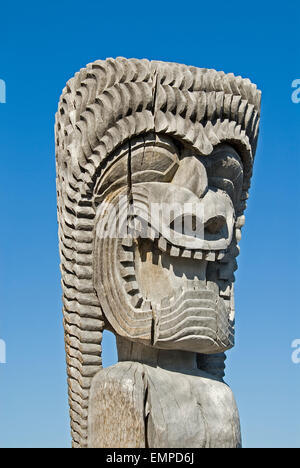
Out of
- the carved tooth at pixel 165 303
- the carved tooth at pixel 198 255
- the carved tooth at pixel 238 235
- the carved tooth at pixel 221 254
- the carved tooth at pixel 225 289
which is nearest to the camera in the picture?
the carved tooth at pixel 165 303

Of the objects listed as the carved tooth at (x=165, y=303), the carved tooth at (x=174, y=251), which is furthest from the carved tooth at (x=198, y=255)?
the carved tooth at (x=165, y=303)

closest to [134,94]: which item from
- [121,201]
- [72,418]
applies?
[121,201]

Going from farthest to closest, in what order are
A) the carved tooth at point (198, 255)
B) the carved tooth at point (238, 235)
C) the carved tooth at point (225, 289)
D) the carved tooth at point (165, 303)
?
the carved tooth at point (238, 235), the carved tooth at point (225, 289), the carved tooth at point (198, 255), the carved tooth at point (165, 303)

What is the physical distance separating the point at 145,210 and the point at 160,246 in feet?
0.98

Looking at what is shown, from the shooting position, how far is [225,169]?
7254 millimetres

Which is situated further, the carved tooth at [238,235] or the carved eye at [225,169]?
the carved tooth at [238,235]

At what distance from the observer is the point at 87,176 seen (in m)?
6.91

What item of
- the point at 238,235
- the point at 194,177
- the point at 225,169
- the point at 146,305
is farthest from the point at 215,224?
the point at 146,305

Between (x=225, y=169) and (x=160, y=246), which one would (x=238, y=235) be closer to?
(x=225, y=169)

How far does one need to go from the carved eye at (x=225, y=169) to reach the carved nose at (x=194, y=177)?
105mm

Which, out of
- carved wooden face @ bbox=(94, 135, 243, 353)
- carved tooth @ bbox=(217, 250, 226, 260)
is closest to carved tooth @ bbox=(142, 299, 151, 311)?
carved wooden face @ bbox=(94, 135, 243, 353)

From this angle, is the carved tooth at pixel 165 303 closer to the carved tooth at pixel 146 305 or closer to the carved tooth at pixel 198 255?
the carved tooth at pixel 146 305

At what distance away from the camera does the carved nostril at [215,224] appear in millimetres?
6941

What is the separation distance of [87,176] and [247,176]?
151cm
